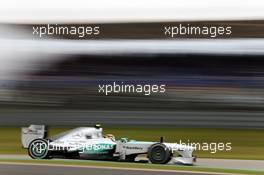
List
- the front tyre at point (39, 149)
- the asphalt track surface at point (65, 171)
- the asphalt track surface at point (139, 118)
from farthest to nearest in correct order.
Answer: the asphalt track surface at point (139, 118) < the front tyre at point (39, 149) < the asphalt track surface at point (65, 171)

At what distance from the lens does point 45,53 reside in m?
4.51

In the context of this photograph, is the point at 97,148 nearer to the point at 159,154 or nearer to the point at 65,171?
the point at 65,171

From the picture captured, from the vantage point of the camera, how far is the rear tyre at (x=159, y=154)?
3672 mm

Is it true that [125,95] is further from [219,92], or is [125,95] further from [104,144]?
[104,144]

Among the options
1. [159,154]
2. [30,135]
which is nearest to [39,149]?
[30,135]

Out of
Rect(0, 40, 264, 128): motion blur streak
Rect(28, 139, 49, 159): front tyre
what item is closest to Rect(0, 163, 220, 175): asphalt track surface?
Rect(28, 139, 49, 159): front tyre

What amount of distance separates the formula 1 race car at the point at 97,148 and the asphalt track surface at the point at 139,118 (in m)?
0.48

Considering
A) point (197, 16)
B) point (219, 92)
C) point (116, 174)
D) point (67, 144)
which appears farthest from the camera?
point (219, 92)

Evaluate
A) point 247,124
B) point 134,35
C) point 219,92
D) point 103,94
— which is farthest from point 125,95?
point 247,124

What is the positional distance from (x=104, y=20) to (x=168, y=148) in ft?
5.17

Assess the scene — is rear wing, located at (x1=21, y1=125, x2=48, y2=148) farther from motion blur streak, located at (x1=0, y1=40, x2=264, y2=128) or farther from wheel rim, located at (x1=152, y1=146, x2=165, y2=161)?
wheel rim, located at (x1=152, y1=146, x2=165, y2=161)

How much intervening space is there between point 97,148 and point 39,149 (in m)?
0.44

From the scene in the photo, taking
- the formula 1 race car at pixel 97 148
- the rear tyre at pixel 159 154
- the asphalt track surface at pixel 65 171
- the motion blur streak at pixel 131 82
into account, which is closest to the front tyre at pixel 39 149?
the formula 1 race car at pixel 97 148

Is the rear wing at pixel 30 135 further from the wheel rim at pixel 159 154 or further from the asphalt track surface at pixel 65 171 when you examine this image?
the wheel rim at pixel 159 154
